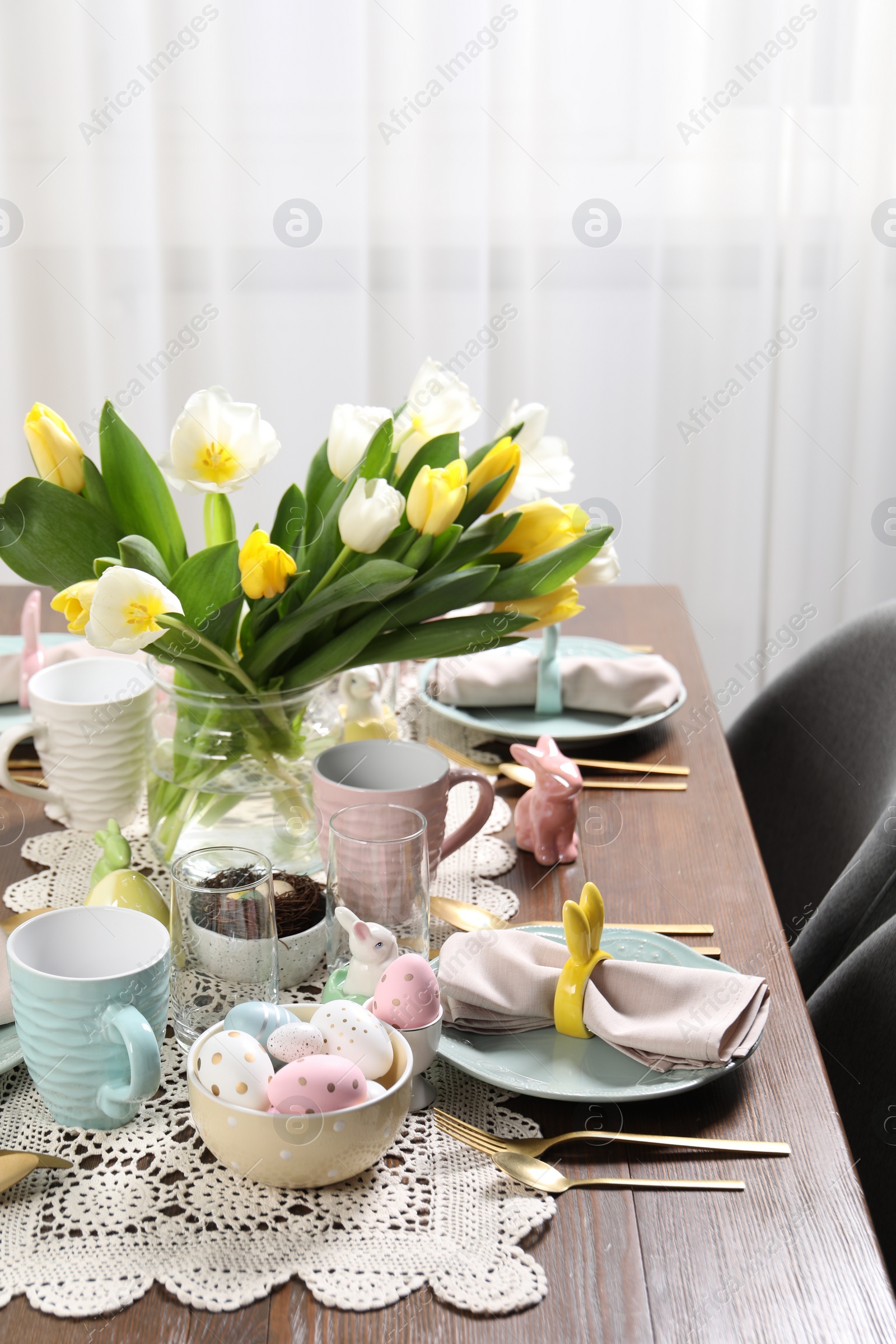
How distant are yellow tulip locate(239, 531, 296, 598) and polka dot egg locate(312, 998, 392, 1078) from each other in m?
0.30

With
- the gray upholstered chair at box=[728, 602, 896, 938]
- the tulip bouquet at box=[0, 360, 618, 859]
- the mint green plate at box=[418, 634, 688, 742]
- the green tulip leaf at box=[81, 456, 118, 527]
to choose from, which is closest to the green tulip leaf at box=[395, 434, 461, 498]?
the tulip bouquet at box=[0, 360, 618, 859]

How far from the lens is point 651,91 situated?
228 centimetres

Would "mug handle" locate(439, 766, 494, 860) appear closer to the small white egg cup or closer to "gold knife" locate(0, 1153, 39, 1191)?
the small white egg cup

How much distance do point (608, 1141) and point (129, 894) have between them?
12.6 inches

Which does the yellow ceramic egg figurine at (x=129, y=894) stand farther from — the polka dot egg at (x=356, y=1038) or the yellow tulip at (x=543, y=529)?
the yellow tulip at (x=543, y=529)

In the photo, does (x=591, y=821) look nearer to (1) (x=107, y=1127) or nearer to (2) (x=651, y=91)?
(1) (x=107, y=1127)

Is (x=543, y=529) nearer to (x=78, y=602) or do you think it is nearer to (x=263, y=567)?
(x=263, y=567)

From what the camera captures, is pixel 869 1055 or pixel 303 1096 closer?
pixel 303 1096

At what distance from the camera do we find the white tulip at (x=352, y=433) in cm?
82

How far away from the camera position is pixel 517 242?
2.37 m

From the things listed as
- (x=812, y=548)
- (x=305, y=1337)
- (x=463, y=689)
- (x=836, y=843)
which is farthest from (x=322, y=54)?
(x=305, y=1337)

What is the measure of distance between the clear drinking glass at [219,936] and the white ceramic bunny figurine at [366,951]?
0.14 ft

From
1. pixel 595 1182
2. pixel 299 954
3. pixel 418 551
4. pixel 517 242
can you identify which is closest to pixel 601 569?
pixel 418 551

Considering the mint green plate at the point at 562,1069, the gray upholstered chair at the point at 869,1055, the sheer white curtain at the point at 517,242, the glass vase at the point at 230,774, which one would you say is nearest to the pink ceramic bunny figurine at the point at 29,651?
the glass vase at the point at 230,774
